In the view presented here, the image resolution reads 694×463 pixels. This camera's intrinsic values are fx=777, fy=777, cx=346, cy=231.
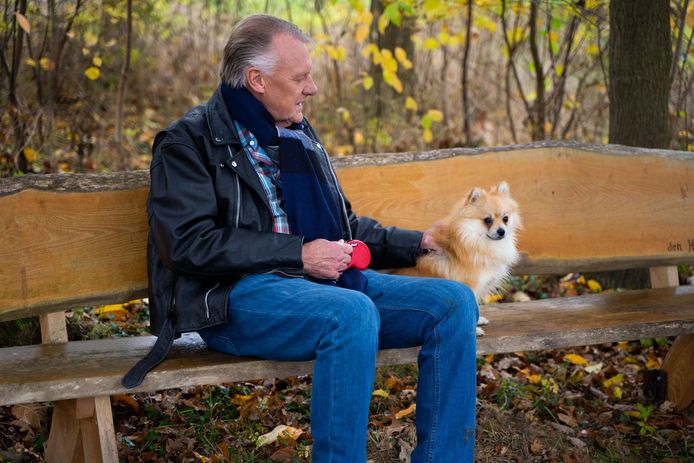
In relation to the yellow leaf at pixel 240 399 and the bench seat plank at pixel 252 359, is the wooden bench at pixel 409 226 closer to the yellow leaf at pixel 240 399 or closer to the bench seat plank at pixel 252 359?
the bench seat plank at pixel 252 359

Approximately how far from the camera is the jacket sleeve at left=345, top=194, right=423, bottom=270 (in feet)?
11.6

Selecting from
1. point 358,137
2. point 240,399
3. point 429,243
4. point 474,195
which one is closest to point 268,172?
point 429,243

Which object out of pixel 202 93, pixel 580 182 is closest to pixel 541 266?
pixel 580 182

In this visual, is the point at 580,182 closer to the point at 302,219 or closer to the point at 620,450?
the point at 620,450

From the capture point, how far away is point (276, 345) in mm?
2840

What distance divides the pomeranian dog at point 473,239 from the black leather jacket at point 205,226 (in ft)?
2.99

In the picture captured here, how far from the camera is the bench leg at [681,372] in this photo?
13.4 ft

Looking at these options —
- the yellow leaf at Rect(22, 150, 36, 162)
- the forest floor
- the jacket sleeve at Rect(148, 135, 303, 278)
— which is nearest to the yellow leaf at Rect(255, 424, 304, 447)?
the forest floor

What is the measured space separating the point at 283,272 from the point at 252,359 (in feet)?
1.16

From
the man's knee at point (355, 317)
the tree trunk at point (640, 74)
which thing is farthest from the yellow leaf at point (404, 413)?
the tree trunk at point (640, 74)

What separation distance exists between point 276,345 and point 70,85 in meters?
4.45

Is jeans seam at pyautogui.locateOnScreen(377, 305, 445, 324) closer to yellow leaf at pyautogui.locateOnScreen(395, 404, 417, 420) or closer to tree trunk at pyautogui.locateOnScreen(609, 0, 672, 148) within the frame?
yellow leaf at pyautogui.locateOnScreen(395, 404, 417, 420)

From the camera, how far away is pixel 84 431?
3023mm

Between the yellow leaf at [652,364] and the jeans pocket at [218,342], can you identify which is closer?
the jeans pocket at [218,342]
